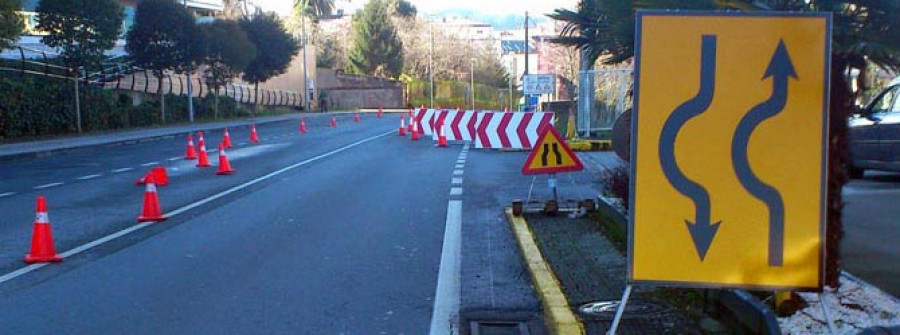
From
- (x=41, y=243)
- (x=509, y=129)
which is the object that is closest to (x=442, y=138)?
(x=509, y=129)

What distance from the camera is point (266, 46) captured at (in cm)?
5656

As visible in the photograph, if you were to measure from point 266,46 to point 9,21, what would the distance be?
105ft

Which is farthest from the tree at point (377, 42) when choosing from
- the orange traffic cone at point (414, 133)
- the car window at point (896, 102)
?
the car window at point (896, 102)

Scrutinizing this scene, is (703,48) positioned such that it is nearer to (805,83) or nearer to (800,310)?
(805,83)

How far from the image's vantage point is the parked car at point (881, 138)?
1292 centimetres

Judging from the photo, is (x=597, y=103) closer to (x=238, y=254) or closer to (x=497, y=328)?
(x=238, y=254)

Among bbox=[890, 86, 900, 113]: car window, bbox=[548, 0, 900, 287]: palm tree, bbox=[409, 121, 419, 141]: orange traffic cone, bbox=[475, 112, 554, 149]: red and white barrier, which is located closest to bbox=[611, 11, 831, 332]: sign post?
bbox=[548, 0, 900, 287]: palm tree

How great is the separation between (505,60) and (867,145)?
10954 cm

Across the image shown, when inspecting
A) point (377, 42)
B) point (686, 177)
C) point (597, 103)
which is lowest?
point (597, 103)

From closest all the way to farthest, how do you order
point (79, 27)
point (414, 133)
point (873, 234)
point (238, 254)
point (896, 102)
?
1. point (873, 234)
2. point (238, 254)
3. point (896, 102)
4. point (414, 133)
5. point (79, 27)

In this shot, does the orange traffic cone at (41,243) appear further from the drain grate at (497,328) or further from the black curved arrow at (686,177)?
the black curved arrow at (686,177)

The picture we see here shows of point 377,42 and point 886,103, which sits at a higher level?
point 377,42

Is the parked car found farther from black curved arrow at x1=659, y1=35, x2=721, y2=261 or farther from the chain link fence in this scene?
the chain link fence

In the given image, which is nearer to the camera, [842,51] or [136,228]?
[842,51]
